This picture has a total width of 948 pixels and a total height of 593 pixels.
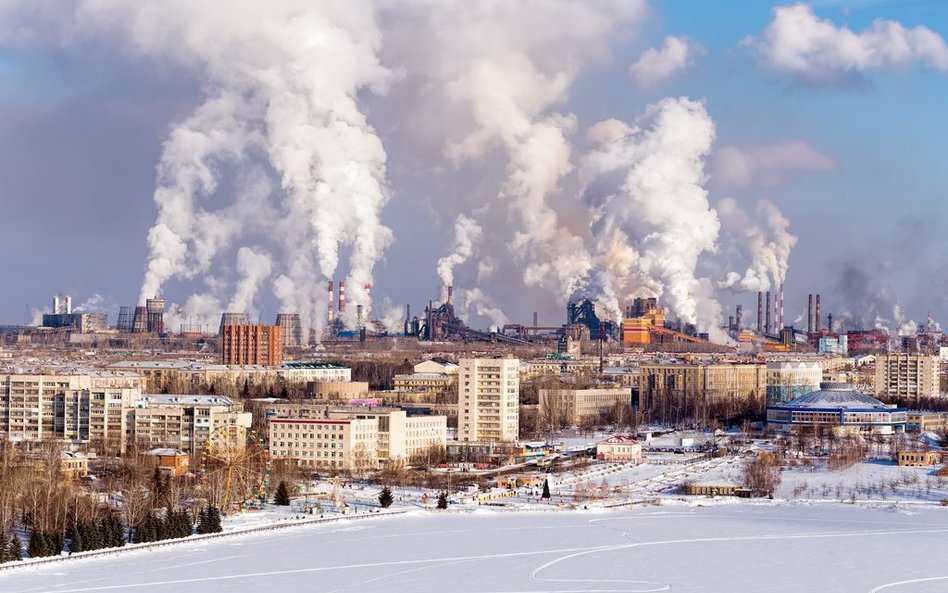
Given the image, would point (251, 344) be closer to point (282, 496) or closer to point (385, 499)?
point (282, 496)

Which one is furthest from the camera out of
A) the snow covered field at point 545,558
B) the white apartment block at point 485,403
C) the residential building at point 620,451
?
the white apartment block at point 485,403

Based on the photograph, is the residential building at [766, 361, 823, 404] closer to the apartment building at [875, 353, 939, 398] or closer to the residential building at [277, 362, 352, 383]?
the apartment building at [875, 353, 939, 398]

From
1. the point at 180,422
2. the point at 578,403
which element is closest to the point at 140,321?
the point at 578,403

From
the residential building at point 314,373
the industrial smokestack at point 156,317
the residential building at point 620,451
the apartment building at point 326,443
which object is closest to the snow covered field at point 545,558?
the apartment building at point 326,443

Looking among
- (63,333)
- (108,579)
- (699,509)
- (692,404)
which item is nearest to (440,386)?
(692,404)

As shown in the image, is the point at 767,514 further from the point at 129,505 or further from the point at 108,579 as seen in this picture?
the point at 108,579

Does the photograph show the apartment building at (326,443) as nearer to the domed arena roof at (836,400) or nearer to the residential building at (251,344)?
the domed arena roof at (836,400)
